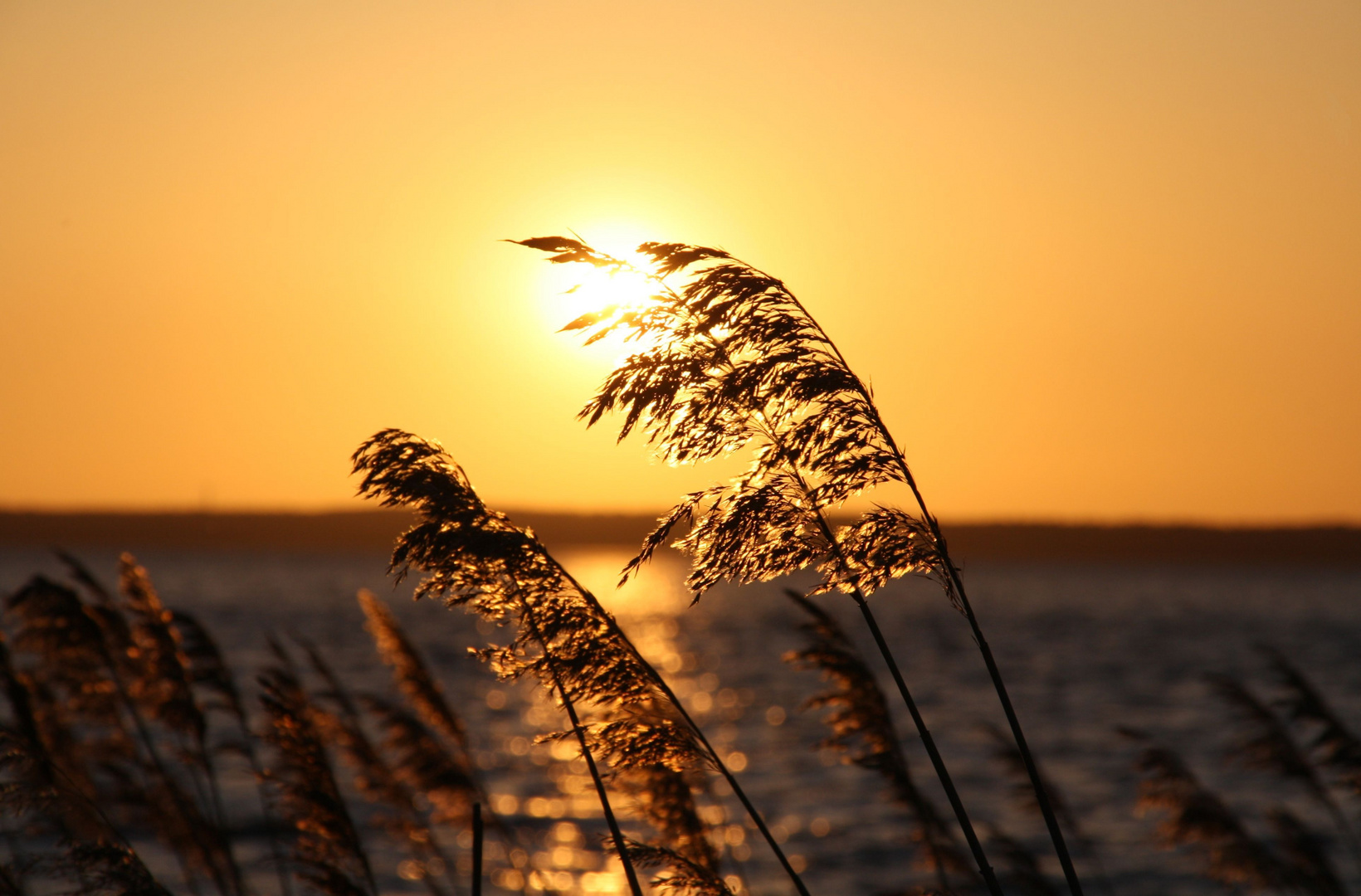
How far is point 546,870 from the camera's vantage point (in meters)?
21.2

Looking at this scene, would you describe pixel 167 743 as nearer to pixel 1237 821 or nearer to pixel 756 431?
pixel 756 431

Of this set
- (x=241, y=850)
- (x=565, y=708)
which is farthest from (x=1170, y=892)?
(x=565, y=708)

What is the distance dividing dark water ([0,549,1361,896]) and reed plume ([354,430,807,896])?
3.48 ft

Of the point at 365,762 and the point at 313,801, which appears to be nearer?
the point at 313,801

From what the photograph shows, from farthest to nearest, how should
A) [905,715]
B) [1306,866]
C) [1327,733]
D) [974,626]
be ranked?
[905,715] < [1306,866] < [1327,733] < [974,626]

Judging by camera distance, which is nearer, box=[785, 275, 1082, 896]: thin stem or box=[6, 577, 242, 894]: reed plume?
box=[785, 275, 1082, 896]: thin stem

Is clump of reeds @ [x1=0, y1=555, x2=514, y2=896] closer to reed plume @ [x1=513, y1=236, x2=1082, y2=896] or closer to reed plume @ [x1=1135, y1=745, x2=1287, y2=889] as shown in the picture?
reed plume @ [x1=513, y1=236, x2=1082, y2=896]

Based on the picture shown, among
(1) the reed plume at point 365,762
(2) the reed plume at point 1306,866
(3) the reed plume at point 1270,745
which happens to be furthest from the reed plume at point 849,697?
(2) the reed plume at point 1306,866

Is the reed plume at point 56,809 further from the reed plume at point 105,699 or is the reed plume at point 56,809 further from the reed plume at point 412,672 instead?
the reed plume at point 412,672

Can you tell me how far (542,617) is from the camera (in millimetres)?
4645

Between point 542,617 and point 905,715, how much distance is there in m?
33.8

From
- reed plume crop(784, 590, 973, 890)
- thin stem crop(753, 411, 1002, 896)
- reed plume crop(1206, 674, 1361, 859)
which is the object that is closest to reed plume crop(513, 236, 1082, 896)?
thin stem crop(753, 411, 1002, 896)

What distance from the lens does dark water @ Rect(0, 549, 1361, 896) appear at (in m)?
21.5

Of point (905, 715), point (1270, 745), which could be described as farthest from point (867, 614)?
point (905, 715)
